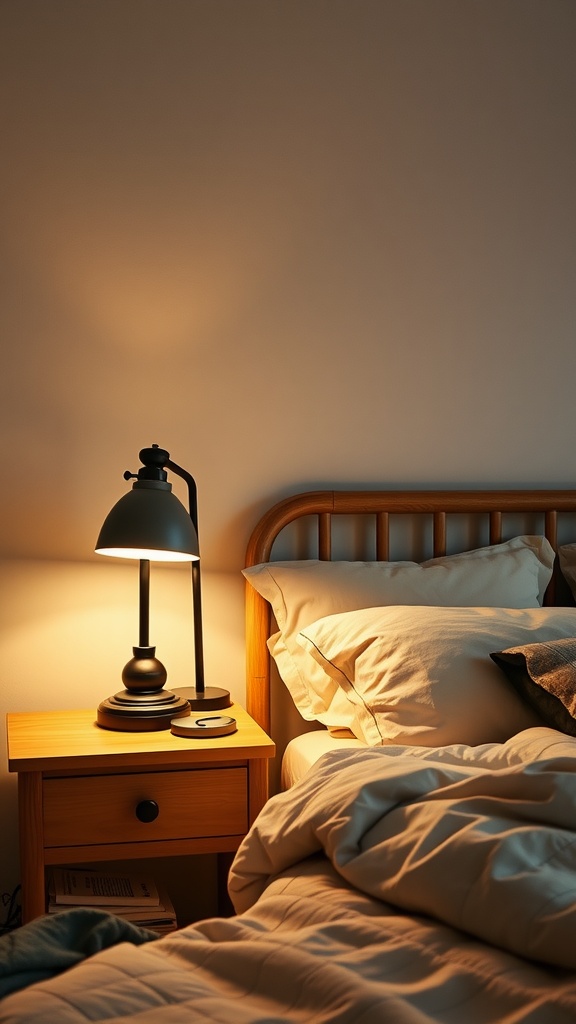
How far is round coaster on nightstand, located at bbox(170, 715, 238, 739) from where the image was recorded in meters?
1.91

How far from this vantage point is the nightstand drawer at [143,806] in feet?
5.94

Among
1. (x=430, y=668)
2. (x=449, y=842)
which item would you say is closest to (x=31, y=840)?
(x=430, y=668)

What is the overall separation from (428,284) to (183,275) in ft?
2.04

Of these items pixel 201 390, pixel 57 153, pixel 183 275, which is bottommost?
pixel 201 390

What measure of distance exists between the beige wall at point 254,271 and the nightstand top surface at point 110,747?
28cm

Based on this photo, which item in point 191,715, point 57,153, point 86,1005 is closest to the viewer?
point 86,1005

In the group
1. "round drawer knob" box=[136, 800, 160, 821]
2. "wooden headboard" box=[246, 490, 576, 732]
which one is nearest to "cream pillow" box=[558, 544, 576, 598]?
"wooden headboard" box=[246, 490, 576, 732]

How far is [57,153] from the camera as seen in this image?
222cm

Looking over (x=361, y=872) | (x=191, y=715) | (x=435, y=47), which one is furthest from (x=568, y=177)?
(x=361, y=872)

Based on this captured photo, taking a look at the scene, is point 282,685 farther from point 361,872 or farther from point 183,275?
point 361,872

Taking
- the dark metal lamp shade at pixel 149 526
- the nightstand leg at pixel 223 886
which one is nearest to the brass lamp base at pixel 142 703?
the dark metal lamp shade at pixel 149 526

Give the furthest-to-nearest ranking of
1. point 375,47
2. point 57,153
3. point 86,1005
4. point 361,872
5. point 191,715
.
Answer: point 375,47 → point 57,153 → point 191,715 → point 361,872 → point 86,1005

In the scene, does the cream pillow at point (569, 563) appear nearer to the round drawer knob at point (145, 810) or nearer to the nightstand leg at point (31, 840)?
the round drawer knob at point (145, 810)

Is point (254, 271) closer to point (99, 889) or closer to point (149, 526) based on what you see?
point (149, 526)
